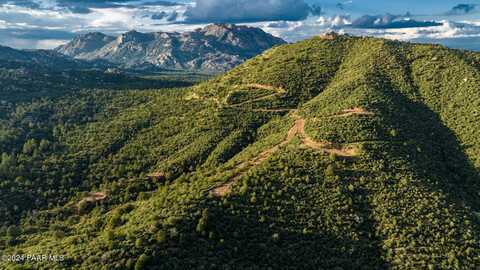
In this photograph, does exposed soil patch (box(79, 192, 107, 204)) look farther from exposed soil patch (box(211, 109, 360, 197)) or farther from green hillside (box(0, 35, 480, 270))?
exposed soil patch (box(211, 109, 360, 197))

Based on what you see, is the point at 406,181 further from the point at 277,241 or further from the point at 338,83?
the point at 338,83

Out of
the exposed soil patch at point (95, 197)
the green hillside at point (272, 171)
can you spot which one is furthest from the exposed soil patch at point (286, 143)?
the exposed soil patch at point (95, 197)

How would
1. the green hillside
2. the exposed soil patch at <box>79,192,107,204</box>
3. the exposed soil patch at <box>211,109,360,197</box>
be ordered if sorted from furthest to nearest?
the exposed soil patch at <box>79,192,107,204</box>, the exposed soil patch at <box>211,109,360,197</box>, the green hillside

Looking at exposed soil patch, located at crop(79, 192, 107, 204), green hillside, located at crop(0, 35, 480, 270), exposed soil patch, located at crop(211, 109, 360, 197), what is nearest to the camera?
green hillside, located at crop(0, 35, 480, 270)

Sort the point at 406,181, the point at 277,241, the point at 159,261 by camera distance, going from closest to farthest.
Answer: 1. the point at 159,261
2. the point at 277,241
3. the point at 406,181

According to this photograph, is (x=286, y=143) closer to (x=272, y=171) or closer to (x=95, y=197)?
(x=272, y=171)

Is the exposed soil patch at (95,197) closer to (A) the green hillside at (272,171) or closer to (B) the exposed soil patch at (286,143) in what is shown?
(A) the green hillside at (272,171)

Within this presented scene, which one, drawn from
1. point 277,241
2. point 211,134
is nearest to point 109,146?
point 211,134

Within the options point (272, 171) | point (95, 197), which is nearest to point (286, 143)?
point (272, 171)

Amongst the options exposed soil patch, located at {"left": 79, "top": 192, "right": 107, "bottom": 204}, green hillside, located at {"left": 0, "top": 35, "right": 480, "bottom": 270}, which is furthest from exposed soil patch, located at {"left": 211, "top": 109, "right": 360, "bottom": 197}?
exposed soil patch, located at {"left": 79, "top": 192, "right": 107, "bottom": 204}
